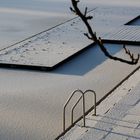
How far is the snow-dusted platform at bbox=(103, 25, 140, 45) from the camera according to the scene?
5816 mm

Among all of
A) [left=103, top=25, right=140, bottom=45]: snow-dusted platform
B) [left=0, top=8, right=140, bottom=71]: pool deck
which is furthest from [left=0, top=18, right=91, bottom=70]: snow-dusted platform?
[left=103, top=25, right=140, bottom=45]: snow-dusted platform

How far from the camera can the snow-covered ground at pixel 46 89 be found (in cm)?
321

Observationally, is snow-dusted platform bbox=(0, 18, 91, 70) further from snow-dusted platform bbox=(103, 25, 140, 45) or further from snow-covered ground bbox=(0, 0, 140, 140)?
snow-dusted platform bbox=(103, 25, 140, 45)

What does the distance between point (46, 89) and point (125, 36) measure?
2.34m

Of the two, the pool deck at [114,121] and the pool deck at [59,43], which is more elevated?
the pool deck at [59,43]

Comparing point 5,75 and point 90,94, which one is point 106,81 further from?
point 5,75

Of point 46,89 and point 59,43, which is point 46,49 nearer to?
→ point 59,43

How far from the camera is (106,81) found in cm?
430

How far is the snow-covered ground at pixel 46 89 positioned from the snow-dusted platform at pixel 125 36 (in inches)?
5.3

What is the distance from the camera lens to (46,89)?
407 centimetres

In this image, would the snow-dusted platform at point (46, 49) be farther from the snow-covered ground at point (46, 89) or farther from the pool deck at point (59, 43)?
the snow-covered ground at point (46, 89)

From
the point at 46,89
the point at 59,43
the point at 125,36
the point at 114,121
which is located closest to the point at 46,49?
the point at 59,43

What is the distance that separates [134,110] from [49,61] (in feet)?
5.87

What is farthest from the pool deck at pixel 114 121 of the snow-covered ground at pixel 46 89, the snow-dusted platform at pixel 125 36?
the snow-dusted platform at pixel 125 36
